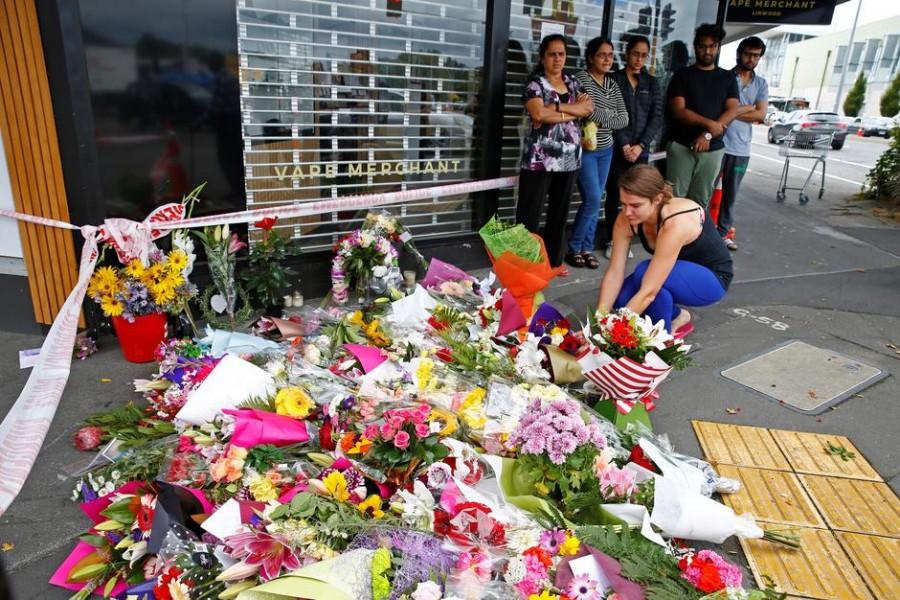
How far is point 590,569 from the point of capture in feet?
6.92

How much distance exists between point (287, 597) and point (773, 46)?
91.7 meters

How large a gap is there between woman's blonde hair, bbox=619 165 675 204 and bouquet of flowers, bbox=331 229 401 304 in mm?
1801

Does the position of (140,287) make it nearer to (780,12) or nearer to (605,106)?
(605,106)

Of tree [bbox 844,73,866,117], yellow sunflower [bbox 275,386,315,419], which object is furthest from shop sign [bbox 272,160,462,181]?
tree [bbox 844,73,866,117]

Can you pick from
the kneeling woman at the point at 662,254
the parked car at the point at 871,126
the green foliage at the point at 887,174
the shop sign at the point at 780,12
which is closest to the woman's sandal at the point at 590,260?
the kneeling woman at the point at 662,254

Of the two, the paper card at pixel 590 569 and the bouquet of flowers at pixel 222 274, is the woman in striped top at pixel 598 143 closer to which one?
the bouquet of flowers at pixel 222 274

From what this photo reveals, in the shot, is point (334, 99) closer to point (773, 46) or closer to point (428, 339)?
point (428, 339)

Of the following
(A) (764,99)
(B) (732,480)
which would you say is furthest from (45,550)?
(A) (764,99)

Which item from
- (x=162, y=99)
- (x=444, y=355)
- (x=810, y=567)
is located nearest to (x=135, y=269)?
(x=162, y=99)

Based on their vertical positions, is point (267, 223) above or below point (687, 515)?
above

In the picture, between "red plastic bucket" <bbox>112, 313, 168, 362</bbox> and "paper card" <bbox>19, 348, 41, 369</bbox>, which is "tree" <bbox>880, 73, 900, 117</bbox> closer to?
"red plastic bucket" <bbox>112, 313, 168, 362</bbox>

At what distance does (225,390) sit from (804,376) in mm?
3606

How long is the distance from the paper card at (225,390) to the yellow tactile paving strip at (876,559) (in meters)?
2.57

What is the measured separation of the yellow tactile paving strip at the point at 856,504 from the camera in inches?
112
